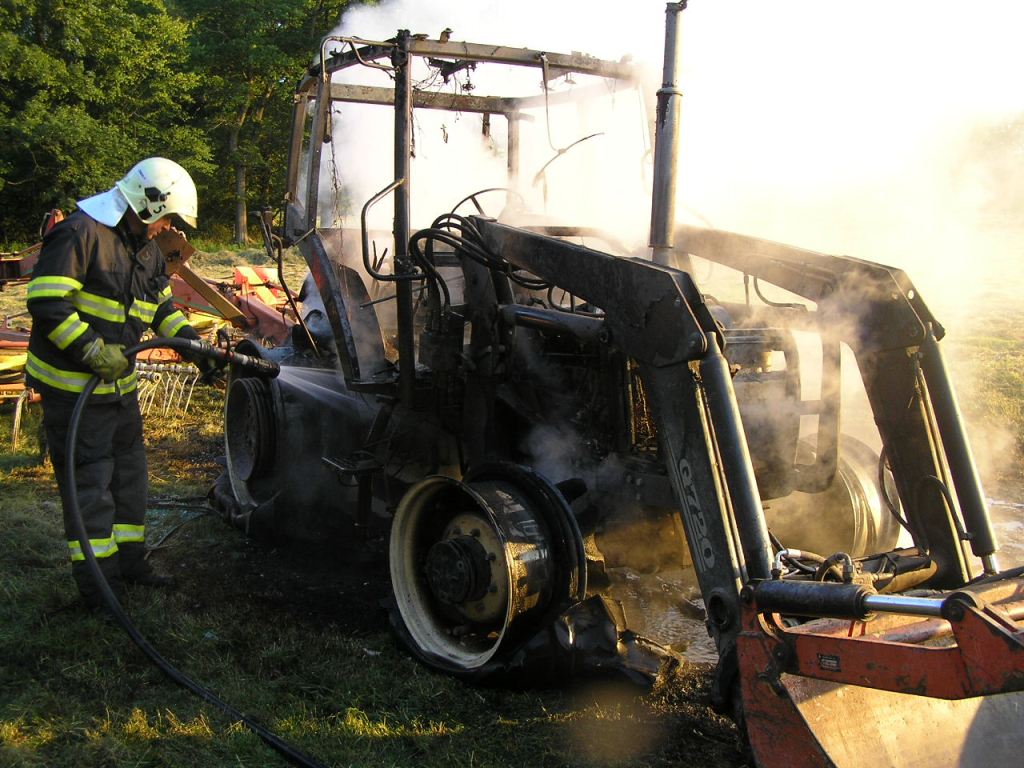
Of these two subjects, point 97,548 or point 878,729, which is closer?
point 878,729

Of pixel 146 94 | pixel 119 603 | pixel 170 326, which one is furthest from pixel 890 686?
pixel 146 94

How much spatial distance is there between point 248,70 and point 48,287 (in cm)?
2727

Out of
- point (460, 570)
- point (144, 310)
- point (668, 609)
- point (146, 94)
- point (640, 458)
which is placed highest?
point (146, 94)

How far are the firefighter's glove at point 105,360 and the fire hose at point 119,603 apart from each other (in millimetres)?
48

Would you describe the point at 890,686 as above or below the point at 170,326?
below

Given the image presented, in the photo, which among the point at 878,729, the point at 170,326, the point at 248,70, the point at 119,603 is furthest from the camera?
the point at 248,70

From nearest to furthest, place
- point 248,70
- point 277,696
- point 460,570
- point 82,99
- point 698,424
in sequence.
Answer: point 698,424, point 277,696, point 460,570, point 82,99, point 248,70

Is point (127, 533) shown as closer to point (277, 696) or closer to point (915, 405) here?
point (277, 696)

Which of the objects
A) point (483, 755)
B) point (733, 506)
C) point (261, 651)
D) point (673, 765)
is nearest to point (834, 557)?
point (733, 506)

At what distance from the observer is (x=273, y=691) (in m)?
3.39

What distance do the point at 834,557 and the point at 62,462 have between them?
132 inches

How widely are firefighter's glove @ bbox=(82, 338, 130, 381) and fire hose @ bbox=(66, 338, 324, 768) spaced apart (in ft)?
0.16

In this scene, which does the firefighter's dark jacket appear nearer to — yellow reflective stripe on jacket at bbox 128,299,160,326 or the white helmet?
yellow reflective stripe on jacket at bbox 128,299,160,326

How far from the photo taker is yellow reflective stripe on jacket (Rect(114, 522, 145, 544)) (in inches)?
172
